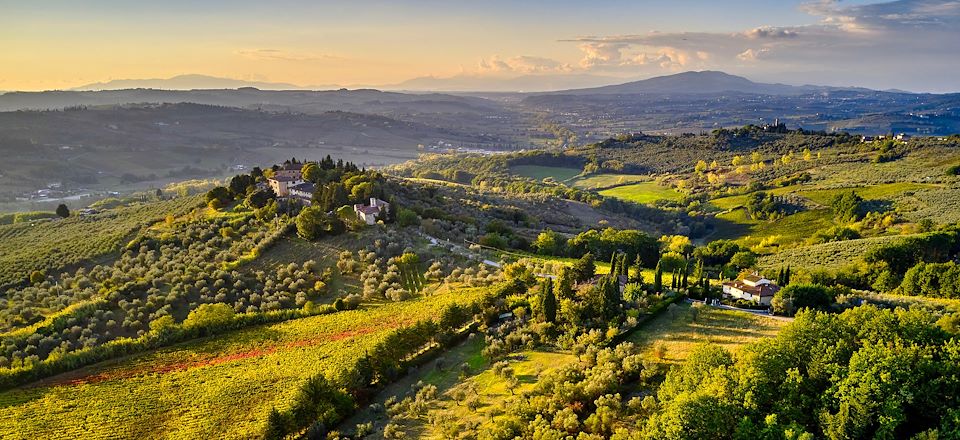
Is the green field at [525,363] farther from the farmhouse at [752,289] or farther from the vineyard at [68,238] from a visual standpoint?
the vineyard at [68,238]

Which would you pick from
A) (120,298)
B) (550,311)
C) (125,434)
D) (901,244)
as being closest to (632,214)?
(901,244)

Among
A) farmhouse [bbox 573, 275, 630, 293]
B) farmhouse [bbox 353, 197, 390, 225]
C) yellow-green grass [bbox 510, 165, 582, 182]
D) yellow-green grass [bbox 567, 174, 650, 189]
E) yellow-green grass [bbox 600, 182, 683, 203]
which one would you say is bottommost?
yellow-green grass [bbox 600, 182, 683, 203]

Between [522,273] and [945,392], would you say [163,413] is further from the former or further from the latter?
[945,392]

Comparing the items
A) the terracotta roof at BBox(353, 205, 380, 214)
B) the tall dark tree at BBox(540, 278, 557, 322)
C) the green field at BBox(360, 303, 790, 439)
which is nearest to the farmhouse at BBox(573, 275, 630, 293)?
the tall dark tree at BBox(540, 278, 557, 322)

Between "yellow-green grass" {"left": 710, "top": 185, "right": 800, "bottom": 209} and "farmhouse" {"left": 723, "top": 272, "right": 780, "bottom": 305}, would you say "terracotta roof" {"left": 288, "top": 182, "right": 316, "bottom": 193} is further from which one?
"yellow-green grass" {"left": 710, "top": 185, "right": 800, "bottom": 209}

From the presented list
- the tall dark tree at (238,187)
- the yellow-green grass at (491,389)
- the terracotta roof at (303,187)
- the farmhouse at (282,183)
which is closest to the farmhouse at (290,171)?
Result: the farmhouse at (282,183)
